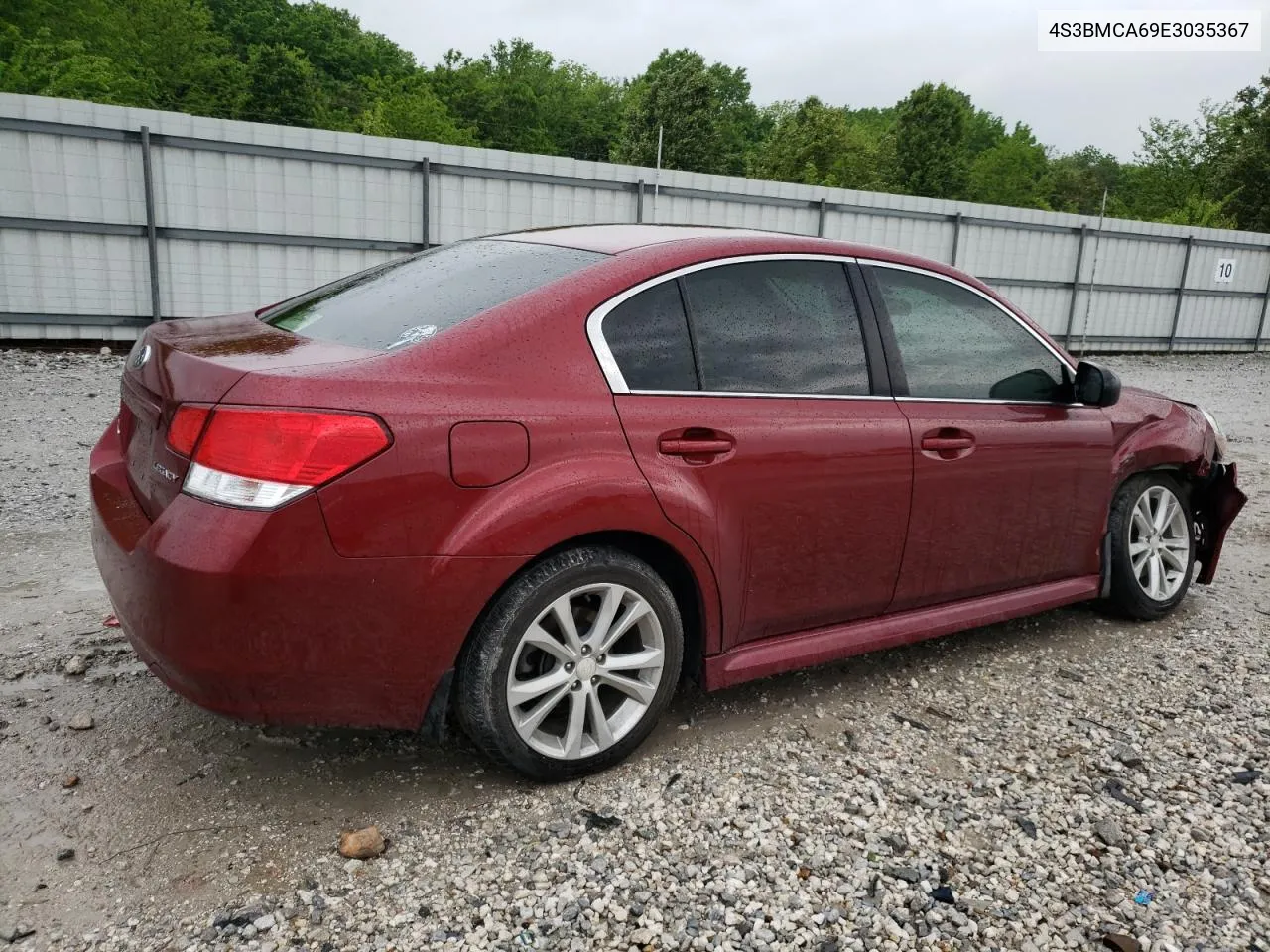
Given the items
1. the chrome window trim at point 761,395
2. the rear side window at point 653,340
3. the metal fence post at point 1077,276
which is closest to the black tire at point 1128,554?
the chrome window trim at point 761,395

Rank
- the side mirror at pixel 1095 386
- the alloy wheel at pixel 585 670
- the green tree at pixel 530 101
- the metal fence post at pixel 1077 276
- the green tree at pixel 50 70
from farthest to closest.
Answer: the green tree at pixel 530 101 < the green tree at pixel 50 70 < the metal fence post at pixel 1077 276 < the side mirror at pixel 1095 386 < the alloy wheel at pixel 585 670

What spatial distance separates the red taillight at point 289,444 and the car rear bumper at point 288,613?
0.09 m

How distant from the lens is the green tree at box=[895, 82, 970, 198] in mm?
53219

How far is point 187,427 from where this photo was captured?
2.41 m

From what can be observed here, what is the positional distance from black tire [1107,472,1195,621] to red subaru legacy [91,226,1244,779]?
0.32 m

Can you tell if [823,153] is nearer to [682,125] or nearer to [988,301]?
[682,125]

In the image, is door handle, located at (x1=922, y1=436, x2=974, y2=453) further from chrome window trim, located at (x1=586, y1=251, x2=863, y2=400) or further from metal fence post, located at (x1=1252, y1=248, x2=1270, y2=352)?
metal fence post, located at (x1=1252, y1=248, x2=1270, y2=352)

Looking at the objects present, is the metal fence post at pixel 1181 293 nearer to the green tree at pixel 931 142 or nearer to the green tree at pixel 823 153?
the green tree at pixel 931 142

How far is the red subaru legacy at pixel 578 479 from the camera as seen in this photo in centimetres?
233

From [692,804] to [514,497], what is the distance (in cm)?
102

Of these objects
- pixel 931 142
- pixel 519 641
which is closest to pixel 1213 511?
pixel 519 641

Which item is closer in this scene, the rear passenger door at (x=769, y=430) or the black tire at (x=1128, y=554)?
the rear passenger door at (x=769, y=430)

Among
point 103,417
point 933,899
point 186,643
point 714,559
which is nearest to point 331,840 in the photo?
point 186,643

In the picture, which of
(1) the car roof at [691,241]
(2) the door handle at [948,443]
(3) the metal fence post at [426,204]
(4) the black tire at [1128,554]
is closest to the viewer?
(1) the car roof at [691,241]
